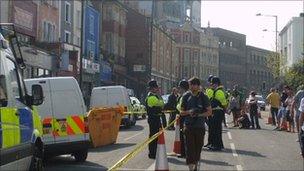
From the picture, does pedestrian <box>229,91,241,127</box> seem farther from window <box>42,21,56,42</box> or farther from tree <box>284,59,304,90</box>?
tree <box>284,59,304,90</box>

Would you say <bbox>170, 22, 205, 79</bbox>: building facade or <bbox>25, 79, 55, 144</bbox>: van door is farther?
<bbox>170, 22, 205, 79</bbox>: building facade

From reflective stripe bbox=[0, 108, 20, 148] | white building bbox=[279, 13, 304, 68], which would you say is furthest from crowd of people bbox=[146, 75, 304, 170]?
white building bbox=[279, 13, 304, 68]

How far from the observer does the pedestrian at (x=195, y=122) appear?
11047mm

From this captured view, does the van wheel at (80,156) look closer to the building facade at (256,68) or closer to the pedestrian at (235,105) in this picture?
the pedestrian at (235,105)

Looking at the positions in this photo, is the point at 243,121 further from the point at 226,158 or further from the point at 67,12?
the point at 67,12

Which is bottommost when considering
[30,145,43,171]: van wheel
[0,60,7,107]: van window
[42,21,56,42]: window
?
[30,145,43,171]: van wheel

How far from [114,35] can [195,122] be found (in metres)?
55.6

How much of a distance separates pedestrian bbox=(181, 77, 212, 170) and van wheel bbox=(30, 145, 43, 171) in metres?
2.64

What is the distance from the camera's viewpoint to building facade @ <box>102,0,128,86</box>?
212 ft

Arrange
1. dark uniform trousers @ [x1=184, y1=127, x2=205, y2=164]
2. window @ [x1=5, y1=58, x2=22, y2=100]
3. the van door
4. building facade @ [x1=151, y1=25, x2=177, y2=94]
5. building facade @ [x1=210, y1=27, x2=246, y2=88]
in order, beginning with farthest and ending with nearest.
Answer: building facade @ [x1=210, y1=27, x2=246, y2=88], building facade @ [x1=151, y1=25, x2=177, y2=94], the van door, dark uniform trousers @ [x1=184, y1=127, x2=205, y2=164], window @ [x1=5, y1=58, x2=22, y2=100]

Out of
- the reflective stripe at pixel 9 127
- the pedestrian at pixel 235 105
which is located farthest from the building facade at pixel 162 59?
the reflective stripe at pixel 9 127

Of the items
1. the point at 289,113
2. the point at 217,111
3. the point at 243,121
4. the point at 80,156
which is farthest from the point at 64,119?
the point at 243,121

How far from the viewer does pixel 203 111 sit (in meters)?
11.3

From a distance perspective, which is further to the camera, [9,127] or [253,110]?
[253,110]
